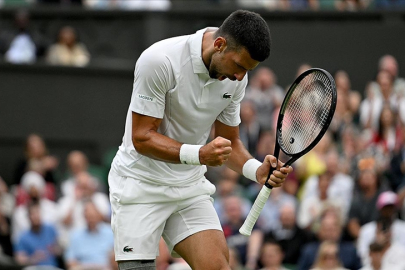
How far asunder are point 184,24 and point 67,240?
5.16 m

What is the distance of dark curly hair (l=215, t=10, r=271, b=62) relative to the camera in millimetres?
5633

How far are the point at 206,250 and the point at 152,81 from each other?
1.16m

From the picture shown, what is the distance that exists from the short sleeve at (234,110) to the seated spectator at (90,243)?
4968 millimetres

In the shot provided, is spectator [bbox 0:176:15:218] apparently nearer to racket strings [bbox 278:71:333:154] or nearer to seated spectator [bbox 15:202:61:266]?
seated spectator [bbox 15:202:61:266]

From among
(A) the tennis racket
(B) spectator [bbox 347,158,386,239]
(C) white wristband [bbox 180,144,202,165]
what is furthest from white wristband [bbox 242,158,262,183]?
(B) spectator [bbox 347,158,386,239]

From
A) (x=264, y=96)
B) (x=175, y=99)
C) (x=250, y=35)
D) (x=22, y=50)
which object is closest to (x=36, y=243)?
(x=264, y=96)

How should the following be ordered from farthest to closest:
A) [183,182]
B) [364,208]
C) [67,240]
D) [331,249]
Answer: [67,240] < [364,208] < [331,249] < [183,182]

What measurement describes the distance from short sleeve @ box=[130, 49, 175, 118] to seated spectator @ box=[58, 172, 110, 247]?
5.72 metres

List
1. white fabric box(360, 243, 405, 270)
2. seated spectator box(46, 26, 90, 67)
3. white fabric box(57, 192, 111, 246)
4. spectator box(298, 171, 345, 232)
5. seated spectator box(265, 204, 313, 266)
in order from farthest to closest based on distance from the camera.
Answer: seated spectator box(46, 26, 90, 67), white fabric box(57, 192, 111, 246), spectator box(298, 171, 345, 232), seated spectator box(265, 204, 313, 266), white fabric box(360, 243, 405, 270)

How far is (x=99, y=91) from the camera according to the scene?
Answer: 49.6ft

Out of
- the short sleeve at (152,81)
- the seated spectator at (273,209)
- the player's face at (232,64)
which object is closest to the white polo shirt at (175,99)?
the short sleeve at (152,81)

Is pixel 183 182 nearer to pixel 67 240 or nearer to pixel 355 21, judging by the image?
pixel 67 240

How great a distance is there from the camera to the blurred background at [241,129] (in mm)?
10555

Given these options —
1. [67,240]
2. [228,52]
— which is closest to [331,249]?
[67,240]
